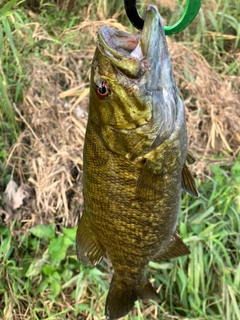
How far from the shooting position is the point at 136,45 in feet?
3.38

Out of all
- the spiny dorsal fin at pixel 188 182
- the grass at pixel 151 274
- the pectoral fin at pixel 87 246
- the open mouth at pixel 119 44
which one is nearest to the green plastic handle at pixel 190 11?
the open mouth at pixel 119 44

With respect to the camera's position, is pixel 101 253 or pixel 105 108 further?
pixel 101 253

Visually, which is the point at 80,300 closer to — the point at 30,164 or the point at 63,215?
the point at 63,215

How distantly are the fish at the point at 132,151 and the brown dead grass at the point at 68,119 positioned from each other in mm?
1298

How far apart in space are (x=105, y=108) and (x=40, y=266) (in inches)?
60.4

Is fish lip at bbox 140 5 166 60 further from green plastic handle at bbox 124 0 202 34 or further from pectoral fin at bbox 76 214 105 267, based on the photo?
pectoral fin at bbox 76 214 105 267

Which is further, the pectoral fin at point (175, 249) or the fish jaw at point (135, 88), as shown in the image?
the pectoral fin at point (175, 249)

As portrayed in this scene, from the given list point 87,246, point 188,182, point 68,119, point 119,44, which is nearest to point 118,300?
point 87,246

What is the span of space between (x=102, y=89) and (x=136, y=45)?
0.14 metres

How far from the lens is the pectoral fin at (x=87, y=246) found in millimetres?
1307

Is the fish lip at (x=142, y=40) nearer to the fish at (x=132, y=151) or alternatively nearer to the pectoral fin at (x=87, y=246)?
the fish at (x=132, y=151)

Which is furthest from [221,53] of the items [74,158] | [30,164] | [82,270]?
[82,270]

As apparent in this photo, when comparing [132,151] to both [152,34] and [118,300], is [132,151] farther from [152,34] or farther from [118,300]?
[118,300]

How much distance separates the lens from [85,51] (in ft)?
10.2
